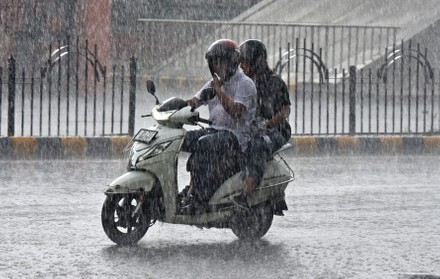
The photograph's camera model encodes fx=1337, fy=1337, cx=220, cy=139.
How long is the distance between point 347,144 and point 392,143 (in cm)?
62

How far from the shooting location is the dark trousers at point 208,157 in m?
8.75

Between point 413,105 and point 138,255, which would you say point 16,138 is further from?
point 413,105

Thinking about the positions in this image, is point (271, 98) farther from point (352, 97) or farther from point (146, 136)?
point (352, 97)

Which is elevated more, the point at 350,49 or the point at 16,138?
the point at 350,49

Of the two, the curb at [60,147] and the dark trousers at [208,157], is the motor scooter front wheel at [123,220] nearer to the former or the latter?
the dark trousers at [208,157]

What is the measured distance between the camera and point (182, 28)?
90.8ft

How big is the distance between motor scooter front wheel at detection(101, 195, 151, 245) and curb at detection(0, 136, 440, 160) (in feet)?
21.3

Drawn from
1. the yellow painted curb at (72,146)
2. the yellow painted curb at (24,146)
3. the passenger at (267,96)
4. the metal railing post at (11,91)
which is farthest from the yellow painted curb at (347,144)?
the passenger at (267,96)

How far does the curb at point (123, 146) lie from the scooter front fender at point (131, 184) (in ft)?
21.7

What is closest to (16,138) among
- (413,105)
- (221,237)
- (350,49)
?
(221,237)

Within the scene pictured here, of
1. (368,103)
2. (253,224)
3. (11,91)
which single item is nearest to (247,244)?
(253,224)

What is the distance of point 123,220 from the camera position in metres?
8.65

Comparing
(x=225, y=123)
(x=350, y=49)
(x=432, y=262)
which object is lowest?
(x=432, y=262)

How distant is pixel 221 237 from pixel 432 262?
1.65 metres
